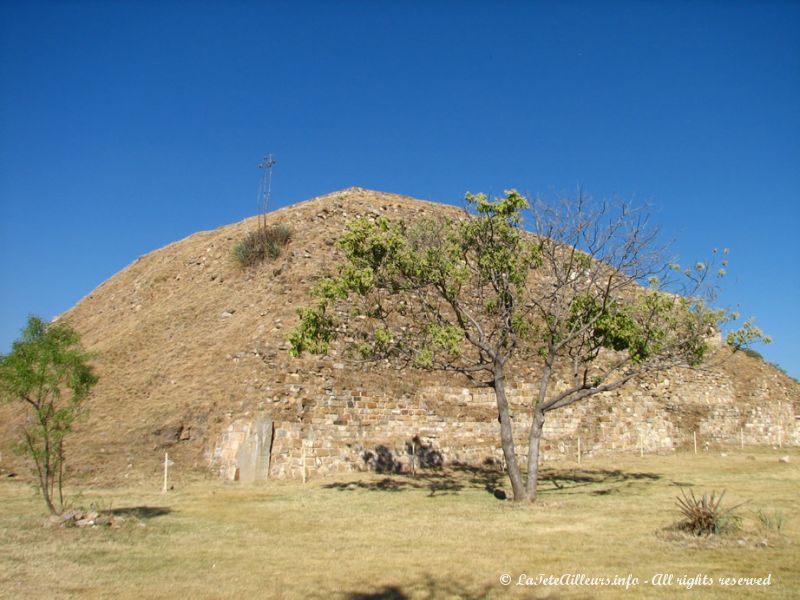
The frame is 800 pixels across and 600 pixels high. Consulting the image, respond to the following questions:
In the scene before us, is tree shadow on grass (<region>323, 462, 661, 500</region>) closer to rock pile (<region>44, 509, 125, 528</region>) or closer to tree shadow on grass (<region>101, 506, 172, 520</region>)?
tree shadow on grass (<region>101, 506, 172, 520</region>)

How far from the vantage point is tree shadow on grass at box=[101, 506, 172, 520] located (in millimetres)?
14648

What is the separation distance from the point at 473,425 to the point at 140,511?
13666 millimetres

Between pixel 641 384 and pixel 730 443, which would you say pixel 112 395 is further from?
pixel 730 443

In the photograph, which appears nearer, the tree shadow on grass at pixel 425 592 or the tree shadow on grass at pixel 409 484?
the tree shadow on grass at pixel 425 592

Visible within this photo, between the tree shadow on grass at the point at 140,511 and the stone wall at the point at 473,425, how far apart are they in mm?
4466

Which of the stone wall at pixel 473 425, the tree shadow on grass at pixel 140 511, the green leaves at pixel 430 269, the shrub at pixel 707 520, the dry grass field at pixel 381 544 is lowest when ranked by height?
the tree shadow on grass at pixel 140 511

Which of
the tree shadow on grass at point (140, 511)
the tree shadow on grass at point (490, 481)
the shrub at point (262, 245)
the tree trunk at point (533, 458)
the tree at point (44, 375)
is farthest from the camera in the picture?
the shrub at point (262, 245)

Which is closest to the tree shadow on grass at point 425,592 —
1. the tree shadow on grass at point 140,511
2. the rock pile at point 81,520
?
the rock pile at point 81,520

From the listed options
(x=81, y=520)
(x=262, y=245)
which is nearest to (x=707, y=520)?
(x=81, y=520)

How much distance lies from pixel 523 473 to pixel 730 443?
1725 cm

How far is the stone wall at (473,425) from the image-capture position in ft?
70.0

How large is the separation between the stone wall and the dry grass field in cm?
179

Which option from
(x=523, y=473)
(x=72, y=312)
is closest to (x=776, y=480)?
(x=523, y=473)

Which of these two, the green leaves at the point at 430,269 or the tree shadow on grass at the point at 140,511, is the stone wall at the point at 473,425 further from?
the green leaves at the point at 430,269
